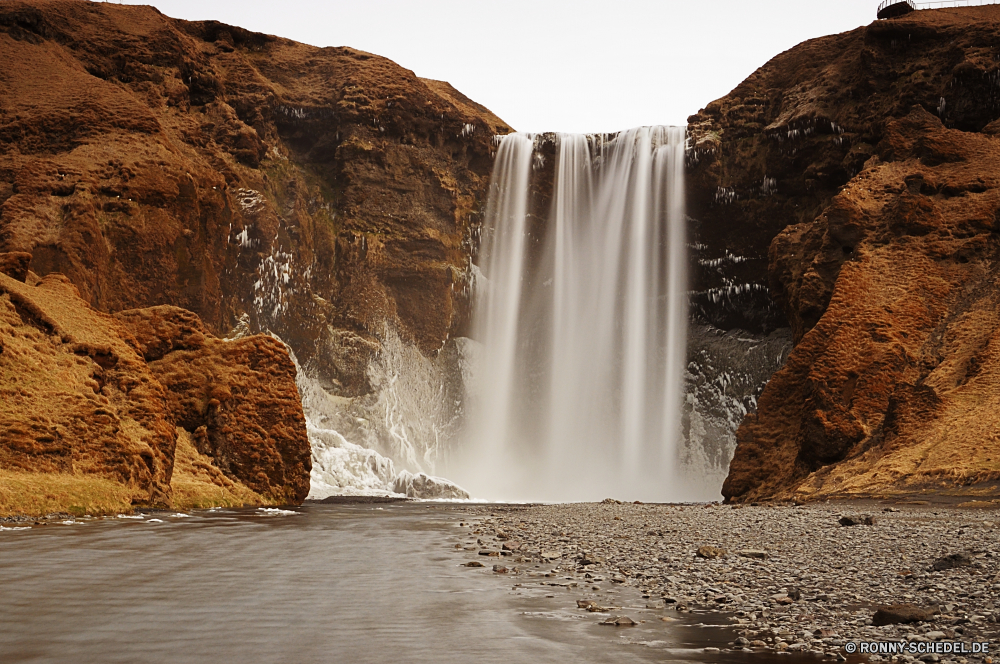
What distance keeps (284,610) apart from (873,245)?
27.6 metres

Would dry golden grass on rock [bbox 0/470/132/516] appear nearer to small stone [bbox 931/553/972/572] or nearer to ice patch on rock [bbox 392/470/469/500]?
small stone [bbox 931/553/972/572]

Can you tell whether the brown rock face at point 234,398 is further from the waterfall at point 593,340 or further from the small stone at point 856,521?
the waterfall at point 593,340

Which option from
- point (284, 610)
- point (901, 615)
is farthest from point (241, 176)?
point (901, 615)

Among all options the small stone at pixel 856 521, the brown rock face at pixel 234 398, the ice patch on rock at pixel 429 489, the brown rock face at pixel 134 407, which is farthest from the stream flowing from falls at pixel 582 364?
the small stone at pixel 856 521

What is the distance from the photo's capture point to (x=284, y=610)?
26.5 feet

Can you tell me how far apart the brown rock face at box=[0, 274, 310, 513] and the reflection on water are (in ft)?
15.9

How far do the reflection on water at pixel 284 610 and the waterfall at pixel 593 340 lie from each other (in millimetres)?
33855

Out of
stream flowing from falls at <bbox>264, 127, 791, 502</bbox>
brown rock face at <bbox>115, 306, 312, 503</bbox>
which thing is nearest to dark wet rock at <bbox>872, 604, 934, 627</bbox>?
brown rock face at <bbox>115, 306, 312, 503</bbox>

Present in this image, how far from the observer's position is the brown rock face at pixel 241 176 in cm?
3609

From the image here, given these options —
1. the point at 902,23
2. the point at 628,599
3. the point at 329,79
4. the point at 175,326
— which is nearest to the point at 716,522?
the point at 628,599

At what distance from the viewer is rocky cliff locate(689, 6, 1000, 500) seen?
76.4 feet

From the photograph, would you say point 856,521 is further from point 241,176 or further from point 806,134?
point 241,176

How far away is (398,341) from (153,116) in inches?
675

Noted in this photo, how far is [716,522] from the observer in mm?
16016
